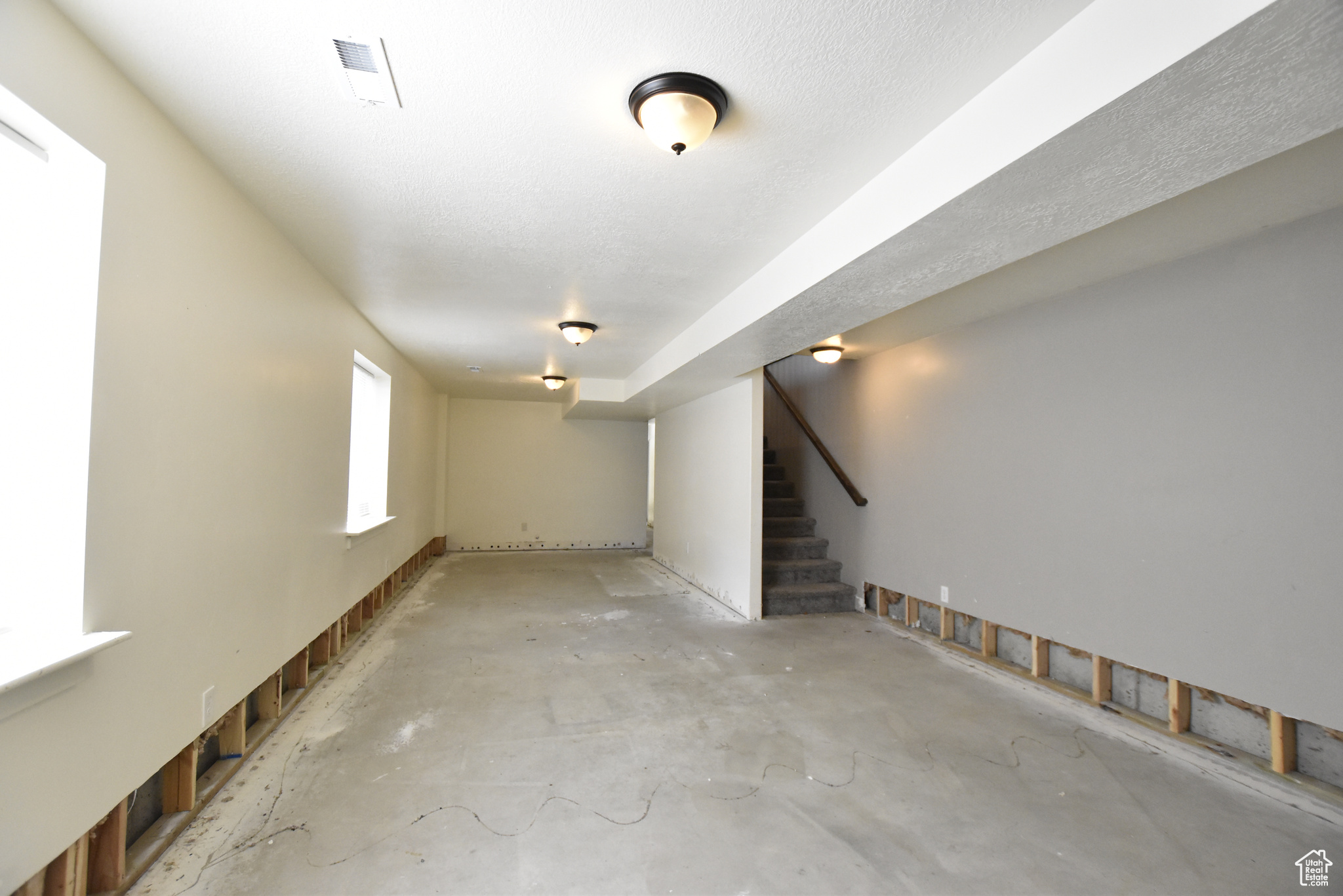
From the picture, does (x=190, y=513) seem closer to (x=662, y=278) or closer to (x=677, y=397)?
(x=662, y=278)

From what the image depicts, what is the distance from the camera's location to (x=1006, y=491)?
398 centimetres

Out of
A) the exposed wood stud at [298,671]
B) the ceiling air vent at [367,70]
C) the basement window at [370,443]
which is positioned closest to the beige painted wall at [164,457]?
the exposed wood stud at [298,671]

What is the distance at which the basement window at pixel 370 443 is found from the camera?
4.95 meters

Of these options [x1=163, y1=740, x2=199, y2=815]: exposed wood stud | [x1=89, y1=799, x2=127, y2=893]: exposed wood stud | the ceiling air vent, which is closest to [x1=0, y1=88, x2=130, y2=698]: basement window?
[x1=89, y1=799, x2=127, y2=893]: exposed wood stud

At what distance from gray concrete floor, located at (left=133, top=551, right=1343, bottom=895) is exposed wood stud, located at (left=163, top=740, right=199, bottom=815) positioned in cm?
12

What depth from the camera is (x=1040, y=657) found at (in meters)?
3.74

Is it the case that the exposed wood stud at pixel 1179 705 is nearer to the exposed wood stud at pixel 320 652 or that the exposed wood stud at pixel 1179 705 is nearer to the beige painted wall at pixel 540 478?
the exposed wood stud at pixel 320 652

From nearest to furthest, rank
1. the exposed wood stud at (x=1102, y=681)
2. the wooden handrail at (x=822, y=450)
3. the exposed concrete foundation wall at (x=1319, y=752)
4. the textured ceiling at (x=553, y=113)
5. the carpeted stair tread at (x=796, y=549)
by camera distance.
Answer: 1. the textured ceiling at (x=553, y=113)
2. the exposed concrete foundation wall at (x=1319, y=752)
3. the exposed wood stud at (x=1102, y=681)
4. the wooden handrail at (x=822, y=450)
5. the carpeted stair tread at (x=796, y=549)

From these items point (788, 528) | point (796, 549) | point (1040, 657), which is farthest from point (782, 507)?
point (1040, 657)

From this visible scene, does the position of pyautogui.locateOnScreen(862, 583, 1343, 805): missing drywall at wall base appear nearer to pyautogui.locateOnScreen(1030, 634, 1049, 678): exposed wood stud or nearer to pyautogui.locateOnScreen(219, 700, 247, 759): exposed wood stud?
pyautogui.locateOnScreen(1030, 634, 1049, 678): exposed wood stud

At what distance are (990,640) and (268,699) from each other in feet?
14.8

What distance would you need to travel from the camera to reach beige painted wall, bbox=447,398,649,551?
9.04 meters

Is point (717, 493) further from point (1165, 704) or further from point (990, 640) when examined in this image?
point (1165, 704)

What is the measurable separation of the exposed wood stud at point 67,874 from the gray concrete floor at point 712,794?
25 centimetres
